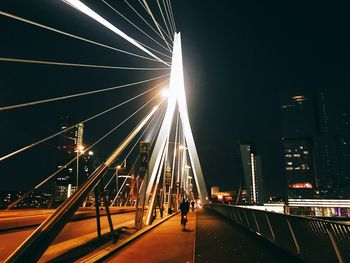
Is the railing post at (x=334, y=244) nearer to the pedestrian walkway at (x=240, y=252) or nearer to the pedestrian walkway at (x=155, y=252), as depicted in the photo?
the pedestrian walkway at (x=240, y=252)

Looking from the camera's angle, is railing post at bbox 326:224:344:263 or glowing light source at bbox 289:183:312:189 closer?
railing post at bbox 326:224:344:263

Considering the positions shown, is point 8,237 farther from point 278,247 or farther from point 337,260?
point 337,260

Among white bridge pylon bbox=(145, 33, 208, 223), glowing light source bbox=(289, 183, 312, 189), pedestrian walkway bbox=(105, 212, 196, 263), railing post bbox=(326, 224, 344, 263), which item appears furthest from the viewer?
glowing light source bbox=(289, 183, 312, 189)

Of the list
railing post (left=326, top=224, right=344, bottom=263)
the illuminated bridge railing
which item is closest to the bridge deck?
the illuminated bridge railing

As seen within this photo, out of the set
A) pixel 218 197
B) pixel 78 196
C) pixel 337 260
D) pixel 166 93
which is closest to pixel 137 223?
pixel 78 196

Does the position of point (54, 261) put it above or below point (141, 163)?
below

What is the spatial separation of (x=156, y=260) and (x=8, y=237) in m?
5.96

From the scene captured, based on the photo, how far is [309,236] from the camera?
745 centimetres

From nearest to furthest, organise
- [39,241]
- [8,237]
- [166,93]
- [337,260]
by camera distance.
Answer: [39,241]
[337,260]
[8,237]
[166,93]

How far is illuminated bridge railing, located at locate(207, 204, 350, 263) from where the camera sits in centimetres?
594

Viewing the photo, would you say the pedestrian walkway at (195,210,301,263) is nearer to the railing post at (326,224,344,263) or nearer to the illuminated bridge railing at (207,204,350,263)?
the illuminated bridge railing at (207,204,350,263)

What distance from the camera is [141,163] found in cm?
1631

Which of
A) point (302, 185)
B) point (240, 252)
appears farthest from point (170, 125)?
point (302, 185)

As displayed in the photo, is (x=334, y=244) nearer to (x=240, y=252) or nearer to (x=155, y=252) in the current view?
(x=240, y=252)
